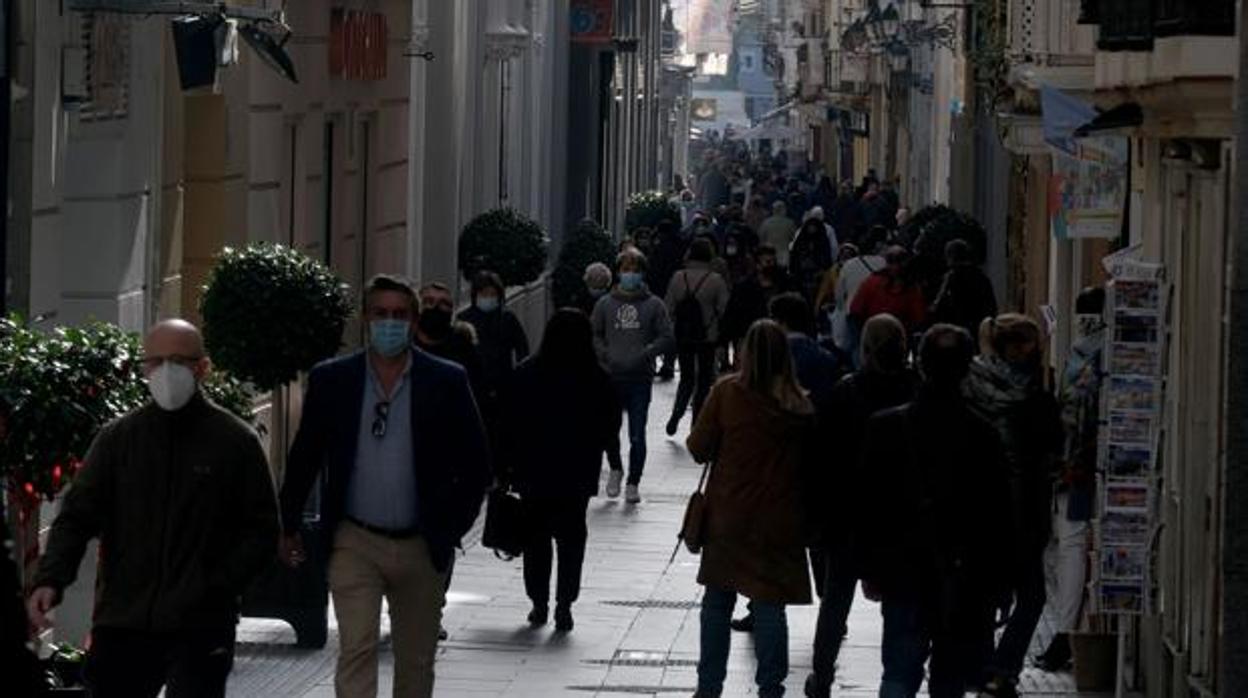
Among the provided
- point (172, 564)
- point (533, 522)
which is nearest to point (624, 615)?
point (533, 522)

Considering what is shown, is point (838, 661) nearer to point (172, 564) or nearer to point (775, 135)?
point (172, 564)

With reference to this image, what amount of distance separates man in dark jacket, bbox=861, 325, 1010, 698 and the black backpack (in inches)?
625

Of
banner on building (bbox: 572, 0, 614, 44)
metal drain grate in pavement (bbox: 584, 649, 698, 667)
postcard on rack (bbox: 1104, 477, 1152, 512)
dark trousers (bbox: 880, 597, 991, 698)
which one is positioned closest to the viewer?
dark trousers (bbox: 880, 597, 991, 698)

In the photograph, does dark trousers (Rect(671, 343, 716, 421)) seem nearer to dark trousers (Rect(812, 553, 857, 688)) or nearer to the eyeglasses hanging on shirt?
dark trousers (Rect(812, 553, 857, 688))

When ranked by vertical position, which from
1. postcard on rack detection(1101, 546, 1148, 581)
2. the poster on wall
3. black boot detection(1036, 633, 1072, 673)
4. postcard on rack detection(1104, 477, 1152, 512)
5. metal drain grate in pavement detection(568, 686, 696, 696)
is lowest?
black boot detection(1036, 633, 1072, 673)

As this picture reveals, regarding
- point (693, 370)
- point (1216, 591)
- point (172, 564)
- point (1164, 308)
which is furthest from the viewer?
point (693, 370)

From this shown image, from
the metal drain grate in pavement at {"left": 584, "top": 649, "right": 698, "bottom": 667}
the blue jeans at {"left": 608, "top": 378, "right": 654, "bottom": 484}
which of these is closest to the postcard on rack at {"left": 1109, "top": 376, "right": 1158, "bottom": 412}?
the metal drain grate in pavement at {"left": 584, "top": 649, "right": 698, "bottom": 667}

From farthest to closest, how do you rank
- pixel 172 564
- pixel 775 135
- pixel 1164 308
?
1. pixel 775 135
2. pixel 1164 308
3. pixel 172 564

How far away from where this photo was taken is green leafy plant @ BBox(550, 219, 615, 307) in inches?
1444

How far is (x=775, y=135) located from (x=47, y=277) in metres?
96.3

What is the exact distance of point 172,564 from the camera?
1076 cm

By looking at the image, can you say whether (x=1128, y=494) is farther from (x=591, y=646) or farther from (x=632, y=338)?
(x=632, y=338)

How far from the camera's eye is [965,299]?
25.0 meters

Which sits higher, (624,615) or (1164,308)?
Answer: (1164,308)
